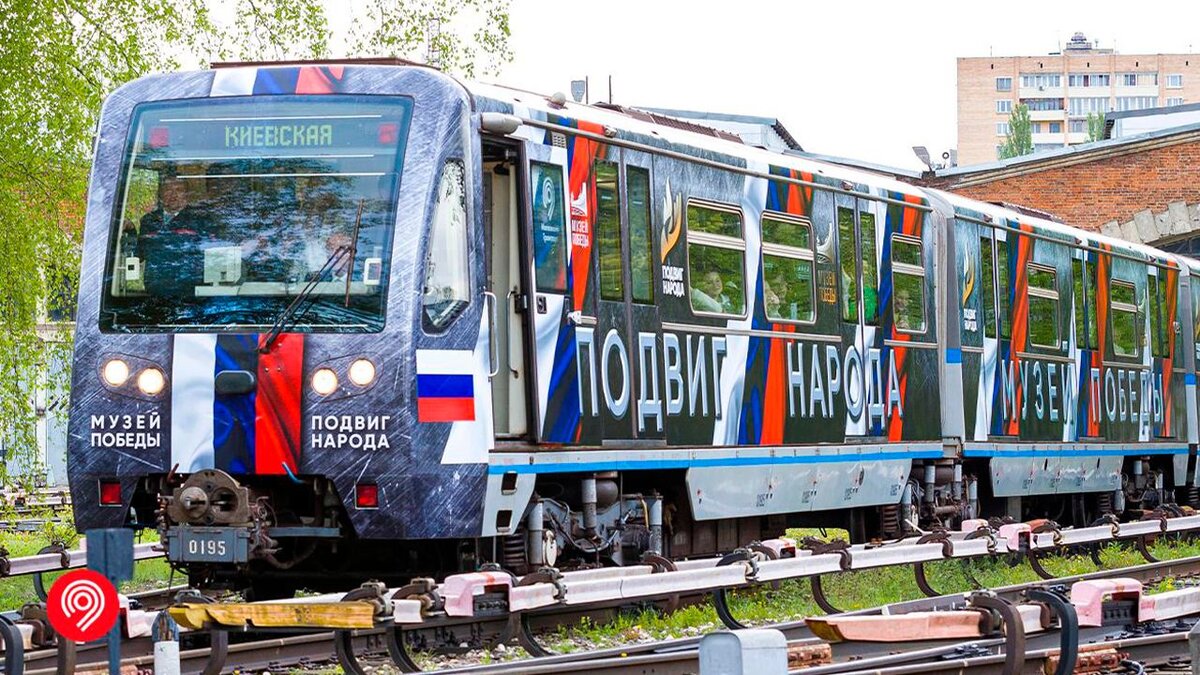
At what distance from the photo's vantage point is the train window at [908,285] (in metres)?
17.2

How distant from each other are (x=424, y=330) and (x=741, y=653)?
5.56 meters

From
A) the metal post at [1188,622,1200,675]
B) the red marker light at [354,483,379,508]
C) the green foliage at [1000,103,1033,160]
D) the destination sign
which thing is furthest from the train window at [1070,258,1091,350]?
the green foliage at [1000,103,1033,160]

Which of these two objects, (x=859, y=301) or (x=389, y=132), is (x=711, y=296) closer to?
(x=859, y=301)

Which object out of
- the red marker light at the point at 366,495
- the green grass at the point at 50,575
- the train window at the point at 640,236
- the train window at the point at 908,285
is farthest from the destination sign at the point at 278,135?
the train window at the point at 908,285

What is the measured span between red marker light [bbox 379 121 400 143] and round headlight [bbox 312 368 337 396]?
1365mm

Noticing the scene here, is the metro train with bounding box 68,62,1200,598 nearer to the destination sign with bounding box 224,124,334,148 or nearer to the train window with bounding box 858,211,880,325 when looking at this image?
the destination sign with bounding box 224,124,334,148

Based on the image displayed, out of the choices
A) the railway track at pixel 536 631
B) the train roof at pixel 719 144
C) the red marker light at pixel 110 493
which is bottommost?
the railway track at pixel 536 631

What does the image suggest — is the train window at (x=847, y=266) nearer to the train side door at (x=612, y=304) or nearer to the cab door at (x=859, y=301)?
the cab door at (x=859, y=301)

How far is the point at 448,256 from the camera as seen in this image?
11.3 m

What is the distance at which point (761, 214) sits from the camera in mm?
14898

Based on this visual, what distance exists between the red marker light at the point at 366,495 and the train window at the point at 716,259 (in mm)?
3476

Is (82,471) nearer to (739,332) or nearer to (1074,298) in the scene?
(739,332)

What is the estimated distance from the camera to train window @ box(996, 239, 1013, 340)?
63.6ft

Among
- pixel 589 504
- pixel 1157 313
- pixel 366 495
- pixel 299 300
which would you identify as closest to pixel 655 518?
pixel 589 504
